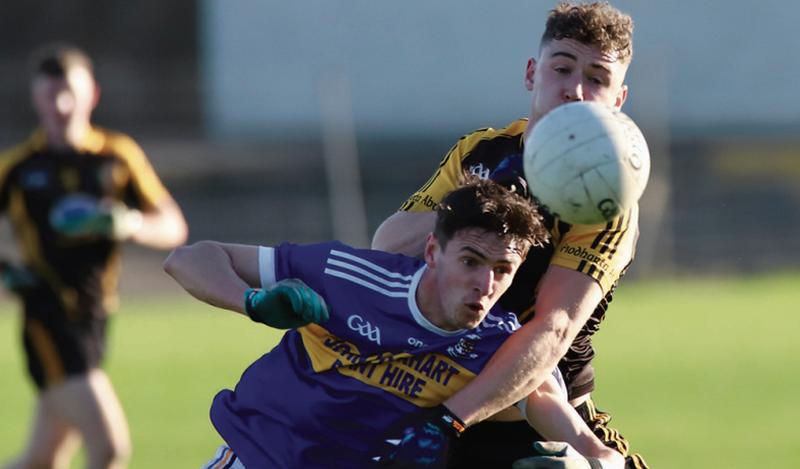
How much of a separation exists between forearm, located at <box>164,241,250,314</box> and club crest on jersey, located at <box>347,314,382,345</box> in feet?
1.29

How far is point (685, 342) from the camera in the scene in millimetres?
16844

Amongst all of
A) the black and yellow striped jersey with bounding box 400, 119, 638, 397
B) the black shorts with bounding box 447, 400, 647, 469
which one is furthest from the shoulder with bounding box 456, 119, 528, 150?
the black shorts with bounding box 447, 400, 647, 469

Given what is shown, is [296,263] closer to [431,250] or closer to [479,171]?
[431,250]

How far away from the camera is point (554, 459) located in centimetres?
564

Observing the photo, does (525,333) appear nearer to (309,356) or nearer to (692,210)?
(309,356)

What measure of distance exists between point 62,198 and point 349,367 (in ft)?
15.4

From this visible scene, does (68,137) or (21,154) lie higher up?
(68,137)

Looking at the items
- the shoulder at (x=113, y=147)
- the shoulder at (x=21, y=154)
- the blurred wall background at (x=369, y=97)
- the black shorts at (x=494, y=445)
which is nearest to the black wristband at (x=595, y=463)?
the black shorts at (x=494, y=445)

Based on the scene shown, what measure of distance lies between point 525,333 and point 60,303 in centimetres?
493

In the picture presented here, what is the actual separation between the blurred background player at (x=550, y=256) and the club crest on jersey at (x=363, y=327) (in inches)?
14.8

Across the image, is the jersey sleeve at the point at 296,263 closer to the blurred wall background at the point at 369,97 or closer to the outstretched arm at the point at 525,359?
the outstretched arm at the point at 525,359

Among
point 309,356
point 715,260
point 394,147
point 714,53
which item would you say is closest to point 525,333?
point 309,356

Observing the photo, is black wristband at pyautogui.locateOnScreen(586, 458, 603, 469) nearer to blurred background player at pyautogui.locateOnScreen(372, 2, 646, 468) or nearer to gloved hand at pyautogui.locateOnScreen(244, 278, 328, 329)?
blurred background player at pyautogui.locateOnScreen(372, 2, 646, 468)

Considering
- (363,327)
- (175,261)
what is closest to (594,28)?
(363,327)
